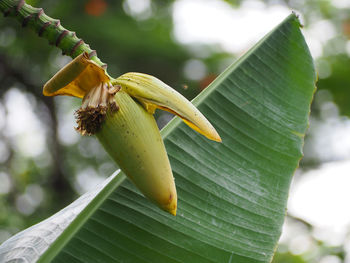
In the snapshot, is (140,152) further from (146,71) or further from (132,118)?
(146,71)

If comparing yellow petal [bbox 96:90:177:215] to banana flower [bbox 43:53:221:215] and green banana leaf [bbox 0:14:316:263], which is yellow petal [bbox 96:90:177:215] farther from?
green banana leaf [bbox 0:14:316:263]

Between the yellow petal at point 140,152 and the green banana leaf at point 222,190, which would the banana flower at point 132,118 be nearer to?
the yellow petal at point 140,152

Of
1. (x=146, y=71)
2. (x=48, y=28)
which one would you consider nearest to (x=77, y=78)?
(x=48, y=28)

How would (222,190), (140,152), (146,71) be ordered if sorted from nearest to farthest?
(140,152)
(222,190)
(146,71)

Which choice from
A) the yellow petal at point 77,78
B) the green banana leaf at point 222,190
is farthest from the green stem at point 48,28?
the green banana leaf at point 222,190

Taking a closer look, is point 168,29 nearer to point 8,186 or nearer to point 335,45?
point 335,45

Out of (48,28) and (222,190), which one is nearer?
(48,28)

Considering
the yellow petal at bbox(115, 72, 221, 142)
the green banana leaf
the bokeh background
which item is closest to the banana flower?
the yellow petal at bbox(115, 72, 221, 142)
